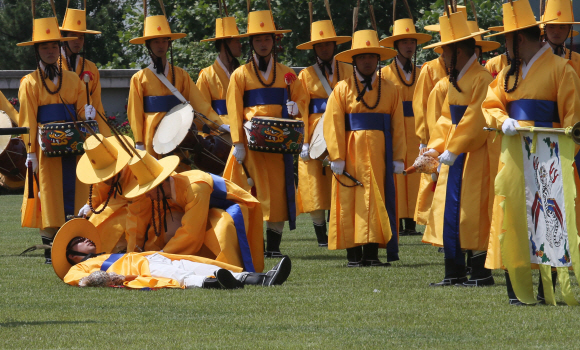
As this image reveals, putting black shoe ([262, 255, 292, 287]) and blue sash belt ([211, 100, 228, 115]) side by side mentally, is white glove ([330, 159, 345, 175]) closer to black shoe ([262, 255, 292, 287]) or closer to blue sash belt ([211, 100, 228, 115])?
black shoe ([262, 255, 292, 287])

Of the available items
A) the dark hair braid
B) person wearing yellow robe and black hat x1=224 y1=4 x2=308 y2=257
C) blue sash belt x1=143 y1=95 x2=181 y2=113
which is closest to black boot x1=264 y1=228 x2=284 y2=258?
person wearing yellow robe and black hat x1=224 y1=4 x2=308 y2=257

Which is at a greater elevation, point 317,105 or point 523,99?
point 523,99

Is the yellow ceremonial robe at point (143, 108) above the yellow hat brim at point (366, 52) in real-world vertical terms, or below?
below

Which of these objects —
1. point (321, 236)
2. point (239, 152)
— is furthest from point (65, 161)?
point (321, 236)

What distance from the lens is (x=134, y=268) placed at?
6762mm

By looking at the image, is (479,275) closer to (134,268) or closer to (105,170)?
(134,268)

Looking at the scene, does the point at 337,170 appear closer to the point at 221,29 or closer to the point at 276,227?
the point at 276,227

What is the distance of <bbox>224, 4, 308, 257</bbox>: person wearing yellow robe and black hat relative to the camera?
895cm

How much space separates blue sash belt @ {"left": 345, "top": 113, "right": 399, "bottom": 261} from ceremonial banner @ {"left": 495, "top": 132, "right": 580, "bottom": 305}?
2328mm

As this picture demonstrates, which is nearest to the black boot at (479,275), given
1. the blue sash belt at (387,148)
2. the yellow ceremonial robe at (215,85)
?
the blue sash belt at (387,148)

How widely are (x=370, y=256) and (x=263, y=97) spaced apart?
178 cm

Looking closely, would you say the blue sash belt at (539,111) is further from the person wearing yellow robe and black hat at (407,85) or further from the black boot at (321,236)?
the person wearing yellow robe and black hat at (407,85)

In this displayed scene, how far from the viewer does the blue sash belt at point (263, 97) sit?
9.01 meters

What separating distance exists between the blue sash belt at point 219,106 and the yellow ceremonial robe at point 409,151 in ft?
5.51
